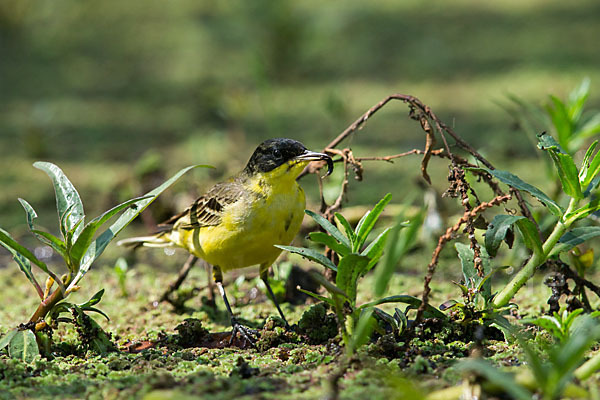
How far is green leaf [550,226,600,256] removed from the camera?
2.63 m

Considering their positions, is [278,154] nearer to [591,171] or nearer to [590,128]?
[591,171]

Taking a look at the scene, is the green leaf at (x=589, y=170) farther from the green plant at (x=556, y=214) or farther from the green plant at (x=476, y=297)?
the green plant at (x=476, y=297)

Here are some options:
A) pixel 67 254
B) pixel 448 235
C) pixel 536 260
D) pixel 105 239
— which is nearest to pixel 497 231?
pixel 448 235

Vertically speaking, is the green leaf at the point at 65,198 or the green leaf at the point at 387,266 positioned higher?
the green leaf at the point at 65,198

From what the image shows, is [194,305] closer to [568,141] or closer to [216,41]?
[568,141]

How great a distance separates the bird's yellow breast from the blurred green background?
1.79 m

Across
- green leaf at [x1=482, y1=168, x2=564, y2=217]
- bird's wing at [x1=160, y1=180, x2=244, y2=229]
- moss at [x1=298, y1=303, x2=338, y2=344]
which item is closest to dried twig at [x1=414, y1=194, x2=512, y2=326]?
green leaf at [x1=482, y1=168, x2=564, y2=217]

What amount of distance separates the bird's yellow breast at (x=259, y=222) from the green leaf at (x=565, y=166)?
1283mm

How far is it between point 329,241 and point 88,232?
953 mm

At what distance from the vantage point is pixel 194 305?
395cm

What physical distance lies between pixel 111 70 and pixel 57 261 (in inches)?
180

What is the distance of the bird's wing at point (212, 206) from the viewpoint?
3604 mm

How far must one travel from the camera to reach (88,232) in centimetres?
270

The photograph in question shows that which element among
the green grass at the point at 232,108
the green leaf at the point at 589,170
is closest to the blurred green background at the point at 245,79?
the green grass at the point at 232,108
